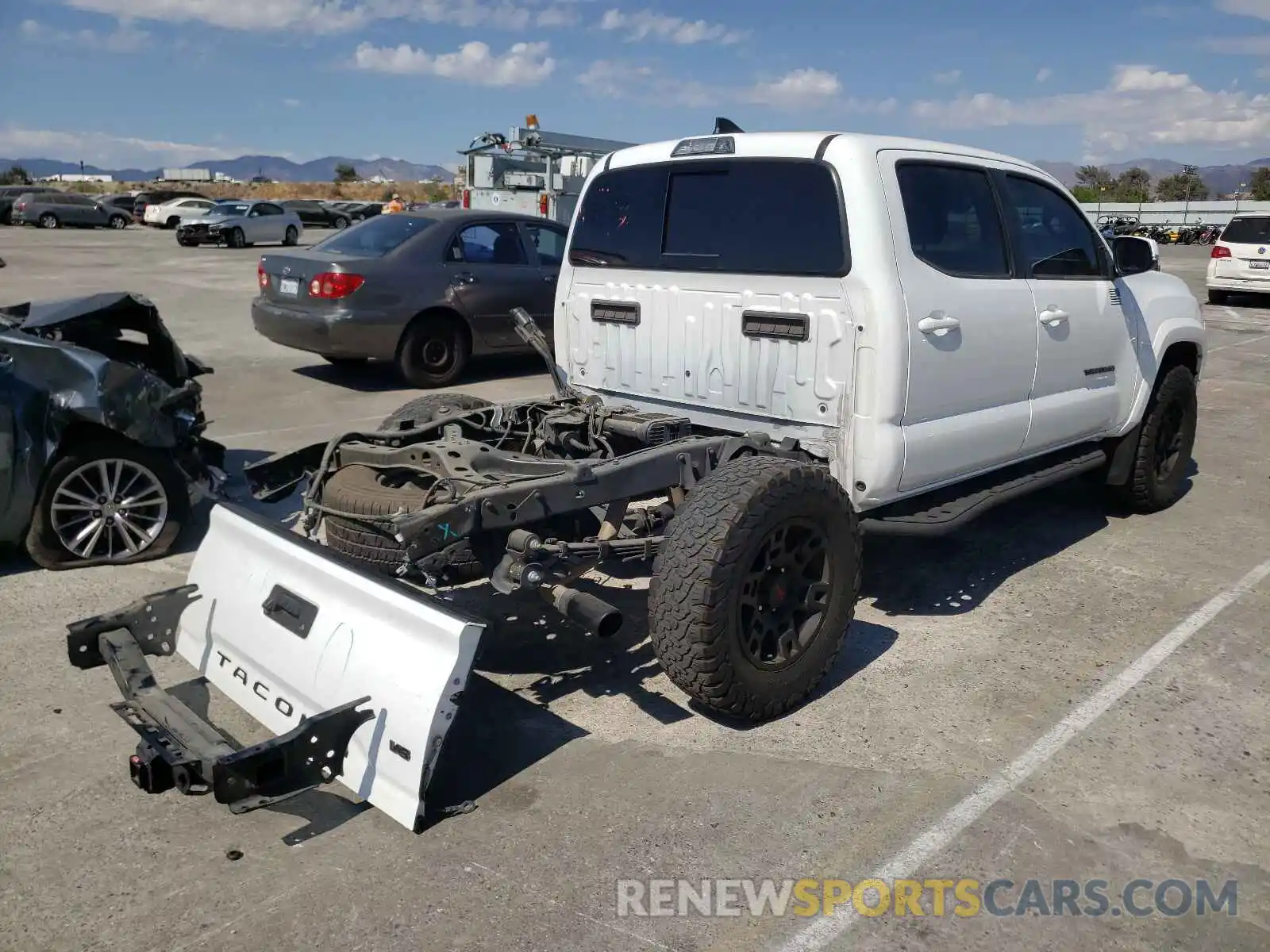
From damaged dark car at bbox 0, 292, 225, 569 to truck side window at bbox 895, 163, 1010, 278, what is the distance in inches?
150

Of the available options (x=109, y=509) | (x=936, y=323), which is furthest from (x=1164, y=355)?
(x=109, y=509)

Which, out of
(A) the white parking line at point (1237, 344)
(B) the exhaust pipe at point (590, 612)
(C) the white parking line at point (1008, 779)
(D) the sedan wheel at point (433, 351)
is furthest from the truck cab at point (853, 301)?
(A) the white parking line at point (1237, 344)

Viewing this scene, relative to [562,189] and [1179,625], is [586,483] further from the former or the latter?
[562,189]

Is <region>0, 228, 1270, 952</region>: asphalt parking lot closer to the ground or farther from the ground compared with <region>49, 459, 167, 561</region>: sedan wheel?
closer to the ground

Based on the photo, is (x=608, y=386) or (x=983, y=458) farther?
(x=608, y=386)

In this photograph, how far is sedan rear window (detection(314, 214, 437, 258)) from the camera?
32.9 feet

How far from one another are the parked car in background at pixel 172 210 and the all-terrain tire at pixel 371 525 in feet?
121

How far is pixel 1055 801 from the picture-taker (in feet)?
11.4

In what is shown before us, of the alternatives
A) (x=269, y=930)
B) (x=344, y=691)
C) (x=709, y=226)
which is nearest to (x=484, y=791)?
(x=344, y=691)

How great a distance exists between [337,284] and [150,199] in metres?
35.3

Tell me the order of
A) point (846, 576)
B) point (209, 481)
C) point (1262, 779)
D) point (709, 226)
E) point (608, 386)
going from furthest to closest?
point (209, 481) → point (608, 386) → point (709, 226) → point (846, 576) → point (1262, 779)

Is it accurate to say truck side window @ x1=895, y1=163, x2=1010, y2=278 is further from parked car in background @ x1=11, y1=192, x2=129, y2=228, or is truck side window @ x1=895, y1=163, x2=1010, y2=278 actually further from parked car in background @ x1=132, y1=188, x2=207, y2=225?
parked car in background @ x1=132, y1=188, x2=207, y2=225

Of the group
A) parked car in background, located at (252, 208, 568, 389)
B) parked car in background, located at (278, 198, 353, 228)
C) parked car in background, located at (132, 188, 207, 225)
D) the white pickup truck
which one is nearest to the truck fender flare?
the white pickup truck

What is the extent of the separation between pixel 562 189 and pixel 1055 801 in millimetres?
16547
